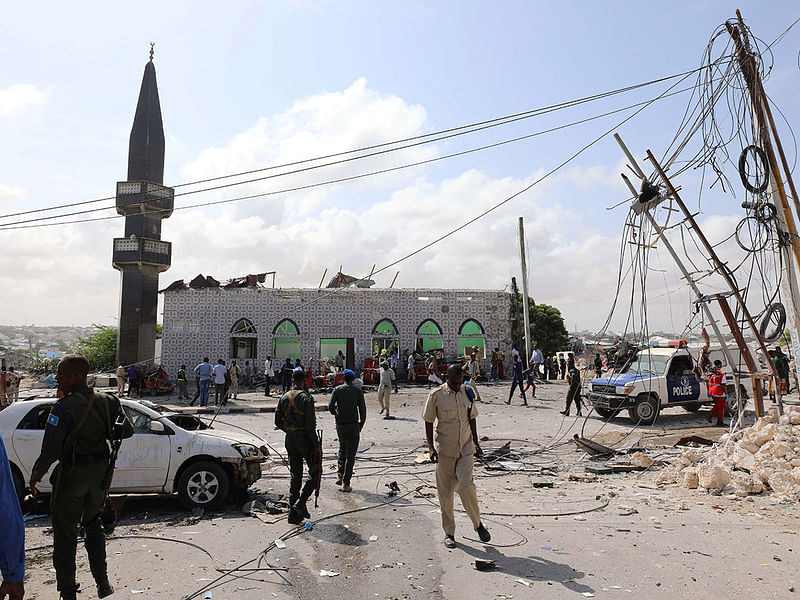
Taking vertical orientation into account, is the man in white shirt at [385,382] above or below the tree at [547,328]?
below

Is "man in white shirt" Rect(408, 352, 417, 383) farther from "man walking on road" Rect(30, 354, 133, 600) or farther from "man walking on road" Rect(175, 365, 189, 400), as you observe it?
"man walking on road" Rect(30, 354, 133, 600)

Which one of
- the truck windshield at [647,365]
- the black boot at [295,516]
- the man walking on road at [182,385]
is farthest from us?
the man walking on road at [182,385]

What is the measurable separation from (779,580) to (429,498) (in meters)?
4.20

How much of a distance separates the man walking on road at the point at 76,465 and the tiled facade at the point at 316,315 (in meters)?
23.3

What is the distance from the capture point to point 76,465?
449cm

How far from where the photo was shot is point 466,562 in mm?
5430

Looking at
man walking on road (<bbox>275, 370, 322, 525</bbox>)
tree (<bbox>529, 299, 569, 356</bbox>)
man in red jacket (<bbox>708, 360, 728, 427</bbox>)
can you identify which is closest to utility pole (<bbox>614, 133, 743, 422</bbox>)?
man in red jacket (<bbox>708, 360, 728, 427</bbox>)

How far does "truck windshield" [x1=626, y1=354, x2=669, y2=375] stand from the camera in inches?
605

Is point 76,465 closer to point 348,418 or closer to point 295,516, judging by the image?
point 295,516

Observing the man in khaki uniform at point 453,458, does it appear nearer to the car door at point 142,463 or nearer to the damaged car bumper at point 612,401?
the car door at point 142,463

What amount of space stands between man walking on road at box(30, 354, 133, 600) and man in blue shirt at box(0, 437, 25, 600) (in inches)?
66.6

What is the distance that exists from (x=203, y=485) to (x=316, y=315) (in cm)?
2206

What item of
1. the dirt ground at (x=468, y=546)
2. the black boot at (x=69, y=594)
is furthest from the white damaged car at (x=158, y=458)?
the black boot at (x=69, y=594)

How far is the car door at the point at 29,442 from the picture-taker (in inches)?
290
